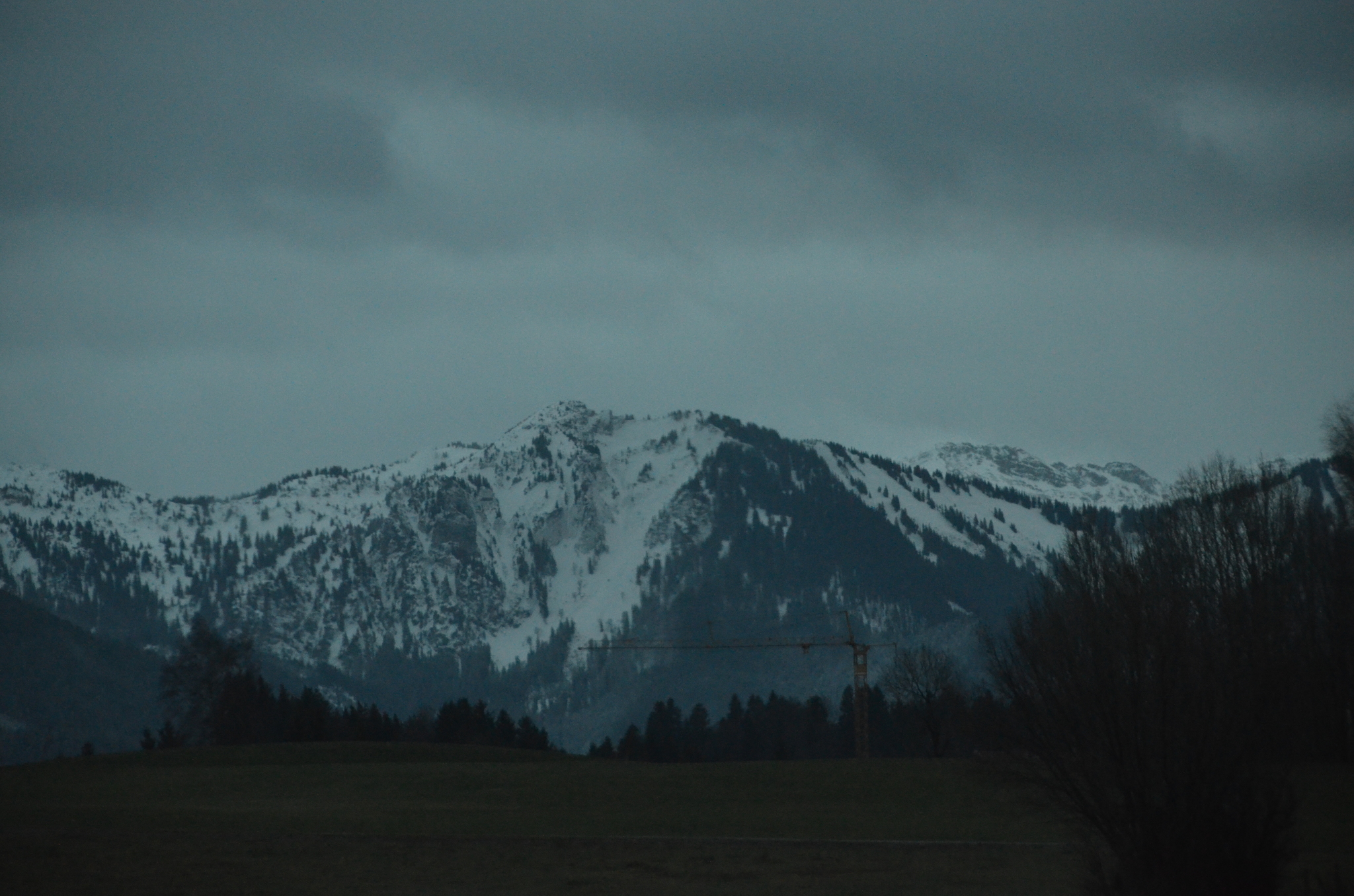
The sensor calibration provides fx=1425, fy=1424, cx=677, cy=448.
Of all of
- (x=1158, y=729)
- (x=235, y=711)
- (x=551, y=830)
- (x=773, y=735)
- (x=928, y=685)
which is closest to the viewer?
(x=1158, y=729)

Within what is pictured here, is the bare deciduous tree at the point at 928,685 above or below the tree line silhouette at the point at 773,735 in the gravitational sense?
above

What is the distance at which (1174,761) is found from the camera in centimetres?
2658

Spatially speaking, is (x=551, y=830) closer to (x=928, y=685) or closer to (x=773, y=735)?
(x=928, y=685)

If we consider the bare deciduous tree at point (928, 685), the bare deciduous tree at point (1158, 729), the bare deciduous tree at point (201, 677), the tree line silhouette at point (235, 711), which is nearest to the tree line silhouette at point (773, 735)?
the bare deciduous tree at point (928, 685)

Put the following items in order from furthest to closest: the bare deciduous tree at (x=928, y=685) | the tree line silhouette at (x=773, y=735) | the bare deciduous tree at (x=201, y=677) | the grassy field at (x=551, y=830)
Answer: the tree line silhouette at (x=773, y=735) → the bare deciduous tree at (x=201, y=677) → the bare deciduous tree at (x=928, y=685) → the grassy field at (x=551, y=830)

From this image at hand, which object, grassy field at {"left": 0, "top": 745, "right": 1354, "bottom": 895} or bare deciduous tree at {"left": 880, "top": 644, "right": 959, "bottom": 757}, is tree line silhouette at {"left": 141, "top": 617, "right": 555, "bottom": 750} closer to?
bare deciduous tree at {"left": 880, "top": 644, "right": 959, "bottom": 757}

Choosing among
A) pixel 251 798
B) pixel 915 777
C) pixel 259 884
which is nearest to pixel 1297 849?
pixel 259 884

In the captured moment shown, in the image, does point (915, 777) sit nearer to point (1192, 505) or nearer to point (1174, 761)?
point (1192, 505)

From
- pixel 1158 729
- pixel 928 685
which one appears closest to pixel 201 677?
pixel 928 685

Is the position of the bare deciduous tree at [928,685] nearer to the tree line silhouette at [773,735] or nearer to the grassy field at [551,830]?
the tree line silhouette at [773,735]

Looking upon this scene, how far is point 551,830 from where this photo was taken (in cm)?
4928

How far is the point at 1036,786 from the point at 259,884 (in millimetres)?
18529

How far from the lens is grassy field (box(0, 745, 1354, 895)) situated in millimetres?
35219

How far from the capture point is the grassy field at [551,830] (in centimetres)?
3522
